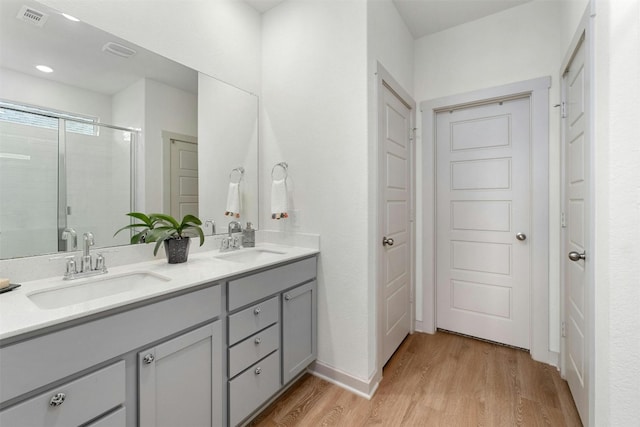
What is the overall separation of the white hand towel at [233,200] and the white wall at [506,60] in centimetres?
168

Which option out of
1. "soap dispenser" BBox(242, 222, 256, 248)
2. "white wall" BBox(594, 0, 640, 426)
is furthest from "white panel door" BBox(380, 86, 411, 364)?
"white wall" BBox(594, 0, 640, 426)

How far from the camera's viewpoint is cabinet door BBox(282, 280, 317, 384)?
1.73m

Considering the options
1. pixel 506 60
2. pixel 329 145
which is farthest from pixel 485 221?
pixel 329 145

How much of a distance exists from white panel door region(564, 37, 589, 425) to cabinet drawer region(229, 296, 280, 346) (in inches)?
62.3

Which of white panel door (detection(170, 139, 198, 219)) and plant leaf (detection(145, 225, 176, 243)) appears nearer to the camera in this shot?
plant leaf (detection(145, 225, 176, 243))

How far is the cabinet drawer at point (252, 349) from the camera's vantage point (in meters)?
1.41

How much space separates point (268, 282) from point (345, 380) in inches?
35.5

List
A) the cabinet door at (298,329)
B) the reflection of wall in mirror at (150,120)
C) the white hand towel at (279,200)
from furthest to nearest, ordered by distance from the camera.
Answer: the white hand towel at (279,200), the cabinet door at (298,329), the reflection of wall in mirror at (150,120)

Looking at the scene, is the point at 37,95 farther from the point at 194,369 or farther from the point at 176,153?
the point at 194,369

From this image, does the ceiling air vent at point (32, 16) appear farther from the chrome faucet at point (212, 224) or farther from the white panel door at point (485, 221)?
the white panel door at point (485, 221)

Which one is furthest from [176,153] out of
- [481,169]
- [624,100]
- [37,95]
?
[481,169]

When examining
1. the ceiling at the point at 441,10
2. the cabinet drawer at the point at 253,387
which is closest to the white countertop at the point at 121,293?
the cabinet drawer at the point at 253,387

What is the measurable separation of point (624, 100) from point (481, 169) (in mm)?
1412

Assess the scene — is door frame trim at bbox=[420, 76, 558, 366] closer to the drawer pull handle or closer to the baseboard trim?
the baseboard trim
